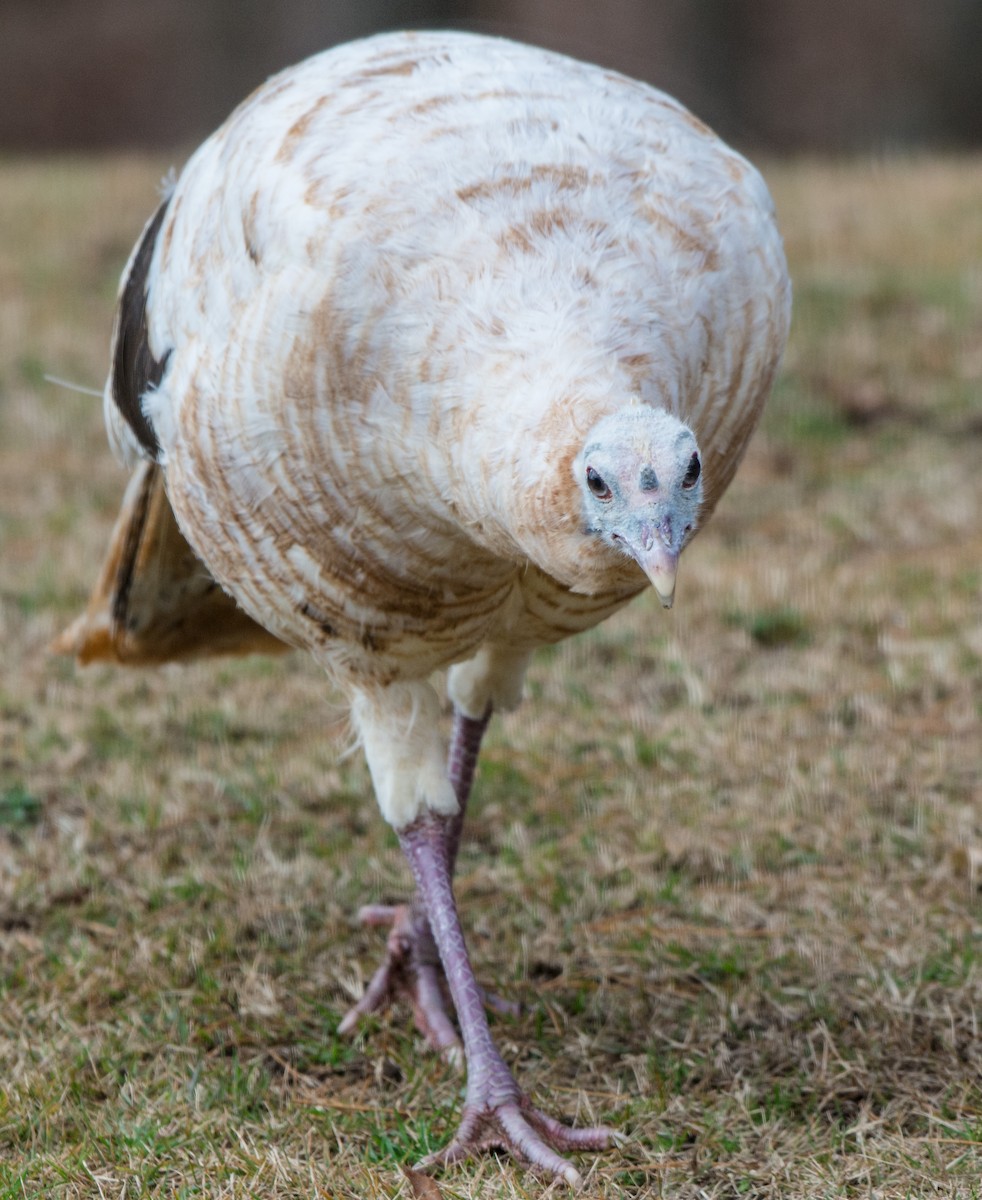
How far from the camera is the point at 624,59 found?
16406mm

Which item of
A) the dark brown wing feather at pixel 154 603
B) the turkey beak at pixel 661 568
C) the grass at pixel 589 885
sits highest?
the turkey beak at pixel 661 568

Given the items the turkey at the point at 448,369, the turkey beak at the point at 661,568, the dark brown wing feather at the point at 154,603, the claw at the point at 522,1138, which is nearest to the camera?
the turkey beak at the point at 661,568

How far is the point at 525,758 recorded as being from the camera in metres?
4.87

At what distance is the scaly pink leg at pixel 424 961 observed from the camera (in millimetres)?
3777

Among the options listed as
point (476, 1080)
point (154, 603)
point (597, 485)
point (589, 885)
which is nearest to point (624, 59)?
point (154, 603)

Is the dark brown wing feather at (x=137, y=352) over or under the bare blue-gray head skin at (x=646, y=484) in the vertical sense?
under

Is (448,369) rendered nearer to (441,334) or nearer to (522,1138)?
(441,334)

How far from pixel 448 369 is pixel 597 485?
1.48ft

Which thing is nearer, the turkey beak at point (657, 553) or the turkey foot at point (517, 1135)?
the turkey beak at point (657, 553)

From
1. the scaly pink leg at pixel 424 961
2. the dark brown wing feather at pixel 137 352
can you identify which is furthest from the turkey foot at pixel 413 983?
the dark brown wing feather at pixel 137 352

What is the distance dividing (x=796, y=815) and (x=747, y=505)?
2287mm

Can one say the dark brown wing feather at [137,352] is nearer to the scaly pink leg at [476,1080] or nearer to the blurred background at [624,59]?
the scaly pink leg at [476,1080]

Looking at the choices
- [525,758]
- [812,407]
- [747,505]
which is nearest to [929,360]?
[812,407]

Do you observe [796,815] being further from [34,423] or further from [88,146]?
[88,146]
